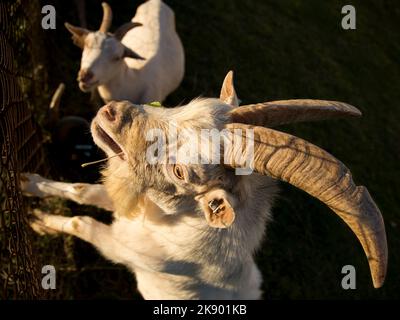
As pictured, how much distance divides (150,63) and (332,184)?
3.79m

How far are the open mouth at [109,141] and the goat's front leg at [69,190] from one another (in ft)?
3.09

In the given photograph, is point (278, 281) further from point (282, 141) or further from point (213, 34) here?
point (213, 34)

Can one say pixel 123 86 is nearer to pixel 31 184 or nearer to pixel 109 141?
pixel 31 184

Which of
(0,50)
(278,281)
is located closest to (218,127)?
(0,50)

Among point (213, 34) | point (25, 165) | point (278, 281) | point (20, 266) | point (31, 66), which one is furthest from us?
point (213, 34)

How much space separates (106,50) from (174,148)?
2.17 metres

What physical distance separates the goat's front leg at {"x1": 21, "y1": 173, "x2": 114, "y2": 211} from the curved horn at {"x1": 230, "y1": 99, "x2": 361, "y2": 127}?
1.92 metres

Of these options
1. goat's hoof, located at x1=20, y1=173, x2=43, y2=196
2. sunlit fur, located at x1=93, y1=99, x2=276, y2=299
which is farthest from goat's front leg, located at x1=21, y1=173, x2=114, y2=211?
sunlit fur, located at x1=93, y1=99, x2=276, y2=299

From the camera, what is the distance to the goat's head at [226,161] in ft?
8.30

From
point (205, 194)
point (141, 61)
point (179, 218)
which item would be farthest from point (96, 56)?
point (205, 194)

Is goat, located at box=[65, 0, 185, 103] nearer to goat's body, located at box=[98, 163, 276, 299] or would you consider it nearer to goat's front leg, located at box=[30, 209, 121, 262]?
goat's front leg, located at box=[30, 209, 121, 262]

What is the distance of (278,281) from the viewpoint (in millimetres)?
6035

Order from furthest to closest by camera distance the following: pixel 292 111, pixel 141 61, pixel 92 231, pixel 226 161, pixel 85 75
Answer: pixel 141 61
pixel 85 75
pixel 92 231
pixel 226 161
pixel 292 111

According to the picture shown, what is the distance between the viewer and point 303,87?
833 cm
